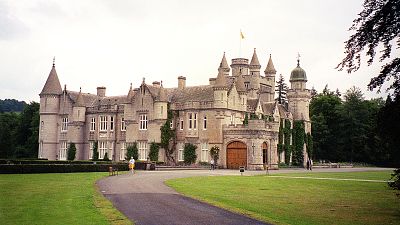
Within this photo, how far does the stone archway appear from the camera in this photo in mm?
58594

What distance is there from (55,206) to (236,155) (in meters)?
40.8

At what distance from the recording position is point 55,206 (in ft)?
64.0

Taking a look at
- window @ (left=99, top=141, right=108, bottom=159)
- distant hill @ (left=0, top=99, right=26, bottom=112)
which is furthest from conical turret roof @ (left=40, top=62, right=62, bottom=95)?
distant hill @ (left=0, top=99, right=26, bottom=112)

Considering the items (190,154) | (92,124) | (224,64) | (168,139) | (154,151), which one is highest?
(224,64)

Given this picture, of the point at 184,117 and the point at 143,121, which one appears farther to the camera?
the point at 143,121

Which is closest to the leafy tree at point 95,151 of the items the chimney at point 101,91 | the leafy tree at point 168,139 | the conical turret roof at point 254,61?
the chimney at point 101,91

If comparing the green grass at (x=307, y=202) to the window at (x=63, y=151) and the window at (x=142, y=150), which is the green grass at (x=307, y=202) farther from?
the window at (x=63, y=151)

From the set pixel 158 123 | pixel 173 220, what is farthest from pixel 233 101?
pixel 173 220

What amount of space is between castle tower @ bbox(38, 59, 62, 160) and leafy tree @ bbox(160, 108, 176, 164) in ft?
63.6

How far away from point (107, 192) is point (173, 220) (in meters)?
9.59

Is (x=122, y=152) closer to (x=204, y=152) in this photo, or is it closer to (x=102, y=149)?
(x=102, y=149)

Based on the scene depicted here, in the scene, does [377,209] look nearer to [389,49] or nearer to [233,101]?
[389,49]

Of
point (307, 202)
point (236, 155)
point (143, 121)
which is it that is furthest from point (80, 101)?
point (307, 202)

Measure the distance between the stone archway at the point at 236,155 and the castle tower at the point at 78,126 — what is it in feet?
76.5
